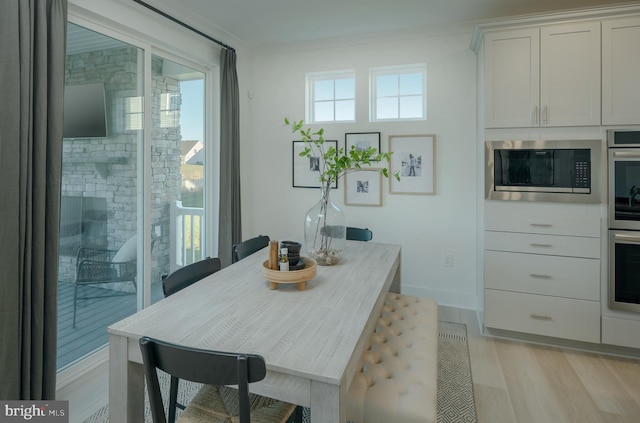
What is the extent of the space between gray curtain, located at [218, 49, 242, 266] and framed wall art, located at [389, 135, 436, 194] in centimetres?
162

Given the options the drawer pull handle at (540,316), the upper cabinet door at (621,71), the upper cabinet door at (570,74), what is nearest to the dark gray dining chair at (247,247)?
the drawer pull handle at (540,316)

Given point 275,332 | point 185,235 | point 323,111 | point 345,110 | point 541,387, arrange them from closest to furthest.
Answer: point 275,332 < point 541,387 < point 185,235 < point 345,110 < point 323,111

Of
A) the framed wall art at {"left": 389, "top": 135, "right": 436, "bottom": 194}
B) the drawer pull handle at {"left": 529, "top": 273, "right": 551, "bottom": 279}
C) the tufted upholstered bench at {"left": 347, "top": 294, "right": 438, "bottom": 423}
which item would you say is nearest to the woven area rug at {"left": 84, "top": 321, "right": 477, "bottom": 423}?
the tufted upholstered bench at {"left": 347, "top": 294, "right": 438, "bottom": 423}

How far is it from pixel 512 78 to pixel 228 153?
2.60m

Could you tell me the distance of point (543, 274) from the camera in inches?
106

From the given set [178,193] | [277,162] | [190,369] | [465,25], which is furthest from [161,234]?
[465,25]

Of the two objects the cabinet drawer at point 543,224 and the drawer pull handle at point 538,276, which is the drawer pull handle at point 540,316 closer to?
the drawer pull handle at point 538,276

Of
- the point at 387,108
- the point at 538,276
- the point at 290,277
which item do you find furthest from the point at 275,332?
the point at 387,108

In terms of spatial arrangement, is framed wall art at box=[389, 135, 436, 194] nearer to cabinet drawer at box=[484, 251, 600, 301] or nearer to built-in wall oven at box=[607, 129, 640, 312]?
cabinet drawer at box=[484, 251, 600, 301]

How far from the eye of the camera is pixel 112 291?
2.65 metres

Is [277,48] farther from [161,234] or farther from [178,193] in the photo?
[161,234]

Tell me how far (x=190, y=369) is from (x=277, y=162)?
126 inches

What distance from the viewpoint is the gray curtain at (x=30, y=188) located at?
1.70 meters

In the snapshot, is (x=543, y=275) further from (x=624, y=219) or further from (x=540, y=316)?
(x=624, y=219)
